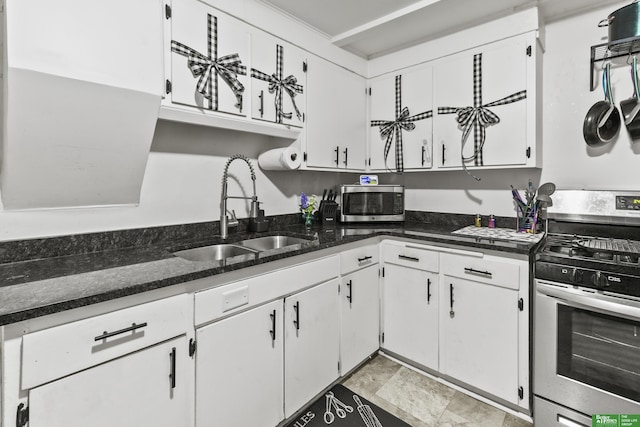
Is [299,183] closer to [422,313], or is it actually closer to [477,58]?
[422,313]

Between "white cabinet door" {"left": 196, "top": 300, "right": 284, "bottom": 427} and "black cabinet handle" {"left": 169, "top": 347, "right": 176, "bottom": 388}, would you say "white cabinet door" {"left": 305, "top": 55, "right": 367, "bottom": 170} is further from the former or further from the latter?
"black cabinet handle" {"left": 169, "top": 347, "right": 176, "bottom": 388}

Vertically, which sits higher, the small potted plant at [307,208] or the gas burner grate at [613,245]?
the small potted plant at [307,208]

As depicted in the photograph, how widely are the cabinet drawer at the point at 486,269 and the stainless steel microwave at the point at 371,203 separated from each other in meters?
0.68

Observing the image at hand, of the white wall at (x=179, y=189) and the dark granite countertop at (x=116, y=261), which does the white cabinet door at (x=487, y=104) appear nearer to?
the dark granite countertop at (x=116, y=261)

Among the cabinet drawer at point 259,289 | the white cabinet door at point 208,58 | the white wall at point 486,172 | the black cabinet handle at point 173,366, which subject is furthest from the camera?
the white wall at point 486,172

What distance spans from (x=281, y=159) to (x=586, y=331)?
1.88m

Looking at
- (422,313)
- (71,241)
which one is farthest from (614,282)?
(71,241)

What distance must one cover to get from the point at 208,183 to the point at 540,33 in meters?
2.37

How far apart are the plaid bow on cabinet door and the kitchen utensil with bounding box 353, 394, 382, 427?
1.73 metres

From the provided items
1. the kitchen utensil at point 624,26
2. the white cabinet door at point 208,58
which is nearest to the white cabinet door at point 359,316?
the white cabinet door at point 208,58

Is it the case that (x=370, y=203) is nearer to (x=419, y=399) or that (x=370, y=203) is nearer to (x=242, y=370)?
(x=419, y=399)

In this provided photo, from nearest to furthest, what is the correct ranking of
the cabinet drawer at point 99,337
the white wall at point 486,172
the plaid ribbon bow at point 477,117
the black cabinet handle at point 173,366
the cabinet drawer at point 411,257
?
the cabinet drawer at point 99,337
the black cabinet handle at point 173,366
the white wall at point 486,172
the cabinet drawer at point 411,257
the plaid ribbon bow at point 477,117

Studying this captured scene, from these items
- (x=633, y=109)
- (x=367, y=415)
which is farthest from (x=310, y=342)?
(x=633, y=109)

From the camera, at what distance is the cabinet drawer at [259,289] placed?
1283mm
